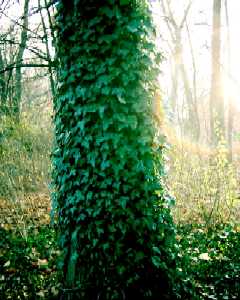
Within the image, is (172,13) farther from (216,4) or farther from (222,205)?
(222,205)

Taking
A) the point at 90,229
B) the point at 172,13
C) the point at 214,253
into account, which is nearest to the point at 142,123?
the point at 90,229

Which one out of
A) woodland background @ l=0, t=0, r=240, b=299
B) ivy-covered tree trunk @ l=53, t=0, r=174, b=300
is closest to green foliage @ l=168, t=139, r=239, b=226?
woodland background @ l=0, t=0, r=240, b=299

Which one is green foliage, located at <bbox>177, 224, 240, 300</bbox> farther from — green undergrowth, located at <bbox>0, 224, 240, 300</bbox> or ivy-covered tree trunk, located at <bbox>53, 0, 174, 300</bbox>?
ivy-covered tree trunk, located at <bbox>53, 0, 174, 300</bbox>

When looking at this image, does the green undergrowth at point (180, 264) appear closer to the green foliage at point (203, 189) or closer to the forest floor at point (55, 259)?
the forest floor at point (55, 259)

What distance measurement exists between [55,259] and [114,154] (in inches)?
83.2

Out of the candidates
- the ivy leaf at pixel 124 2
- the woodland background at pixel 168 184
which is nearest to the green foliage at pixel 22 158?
the woodland background at pixel 168 184

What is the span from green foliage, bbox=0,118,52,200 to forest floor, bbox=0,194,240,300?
2.91 feet

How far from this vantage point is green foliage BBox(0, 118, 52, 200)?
7568 mm

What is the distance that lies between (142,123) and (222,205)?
4144 millimetres

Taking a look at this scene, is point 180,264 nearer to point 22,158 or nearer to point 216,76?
point 22,158

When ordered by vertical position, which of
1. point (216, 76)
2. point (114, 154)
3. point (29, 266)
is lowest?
point (29, 266)

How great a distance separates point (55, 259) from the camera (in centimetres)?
493

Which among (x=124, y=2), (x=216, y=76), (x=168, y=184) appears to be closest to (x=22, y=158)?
(x=168, y=184)

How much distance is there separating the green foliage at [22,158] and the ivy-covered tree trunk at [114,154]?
142 inches
